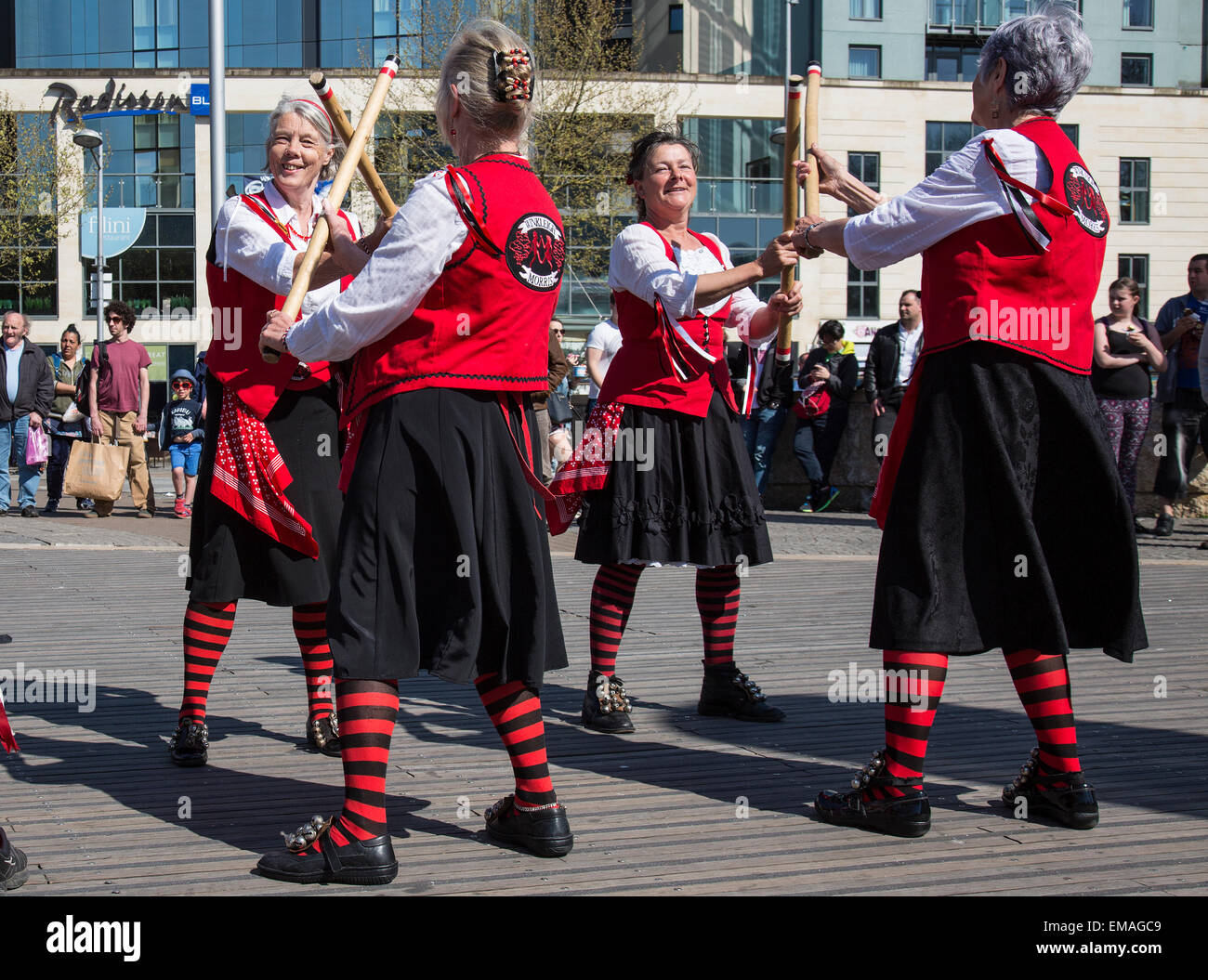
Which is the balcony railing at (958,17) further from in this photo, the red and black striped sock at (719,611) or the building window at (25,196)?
the red and black striped sock at (719,611)

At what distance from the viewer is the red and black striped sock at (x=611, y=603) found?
5.23 meters

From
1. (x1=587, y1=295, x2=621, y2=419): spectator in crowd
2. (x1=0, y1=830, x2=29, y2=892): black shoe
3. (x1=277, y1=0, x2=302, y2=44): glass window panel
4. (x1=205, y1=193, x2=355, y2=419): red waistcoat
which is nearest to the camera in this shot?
(x1=0, y1=830, x2=29, y2=892): black shoe

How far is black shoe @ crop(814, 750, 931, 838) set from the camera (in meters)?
3.78

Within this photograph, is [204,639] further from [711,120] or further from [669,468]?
[711,120]

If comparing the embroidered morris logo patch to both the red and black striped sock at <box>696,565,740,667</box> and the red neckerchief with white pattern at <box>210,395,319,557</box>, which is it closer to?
the red and black striped sock at <box>696,565,740,667</box>

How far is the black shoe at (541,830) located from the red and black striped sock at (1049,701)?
51.1 inches

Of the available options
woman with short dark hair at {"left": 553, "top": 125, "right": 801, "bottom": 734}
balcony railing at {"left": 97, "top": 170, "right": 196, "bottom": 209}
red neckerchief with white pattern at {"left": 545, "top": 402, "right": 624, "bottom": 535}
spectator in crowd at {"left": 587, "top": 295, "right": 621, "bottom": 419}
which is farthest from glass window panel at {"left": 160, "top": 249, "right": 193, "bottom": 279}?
red neckerchief with white pattern at {"left": 545, "top": 402, "right": 624, "bottom": 535}

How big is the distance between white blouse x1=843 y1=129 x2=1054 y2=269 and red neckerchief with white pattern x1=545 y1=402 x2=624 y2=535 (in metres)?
1.63

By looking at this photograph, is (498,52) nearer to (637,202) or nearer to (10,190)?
(637,202)

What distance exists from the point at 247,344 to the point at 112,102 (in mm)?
42260

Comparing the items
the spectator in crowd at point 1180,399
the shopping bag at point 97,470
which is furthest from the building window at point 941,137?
the shopping bag at point 97,470

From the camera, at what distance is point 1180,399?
1147 cm

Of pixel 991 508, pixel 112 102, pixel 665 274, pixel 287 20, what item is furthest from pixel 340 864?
pixel 287 20
